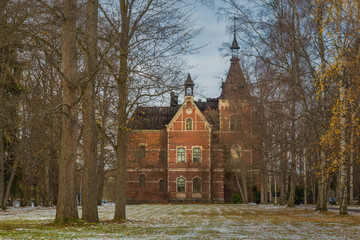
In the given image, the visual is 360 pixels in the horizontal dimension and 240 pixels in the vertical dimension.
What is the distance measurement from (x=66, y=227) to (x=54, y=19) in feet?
19.7

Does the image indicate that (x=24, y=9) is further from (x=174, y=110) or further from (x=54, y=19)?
(x=174, y=110)

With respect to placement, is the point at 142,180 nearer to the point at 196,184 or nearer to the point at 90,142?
the point at 196,184

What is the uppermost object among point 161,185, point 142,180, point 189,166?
point 189,166

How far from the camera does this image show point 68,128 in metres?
12.8

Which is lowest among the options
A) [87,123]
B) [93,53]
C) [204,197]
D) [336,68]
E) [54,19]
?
[204,197]

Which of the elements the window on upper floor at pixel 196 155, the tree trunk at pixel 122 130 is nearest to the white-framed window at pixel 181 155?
the window on upper floor at pixel 196 155

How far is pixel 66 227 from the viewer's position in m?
12.0

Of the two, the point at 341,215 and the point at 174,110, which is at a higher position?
the point at 174,110

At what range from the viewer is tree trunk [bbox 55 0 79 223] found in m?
12.6

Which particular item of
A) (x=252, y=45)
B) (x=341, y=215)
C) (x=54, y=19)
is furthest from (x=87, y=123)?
(x=341, y=215)

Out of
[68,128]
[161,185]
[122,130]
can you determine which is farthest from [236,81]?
[161,185]

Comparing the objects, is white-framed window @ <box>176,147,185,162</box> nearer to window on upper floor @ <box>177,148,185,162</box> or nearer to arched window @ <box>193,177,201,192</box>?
window on upper floor @ <box>177,148,185,162</box>

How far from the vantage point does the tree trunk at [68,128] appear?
12.6 metres

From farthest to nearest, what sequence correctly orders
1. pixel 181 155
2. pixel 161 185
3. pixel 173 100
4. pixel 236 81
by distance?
pixel 161 185 → pixel 181 155 → pixel 236 81 → pixel 173 100
